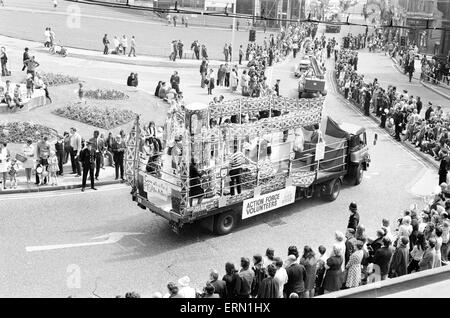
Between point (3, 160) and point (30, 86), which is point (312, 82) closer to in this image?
point (30, 86)

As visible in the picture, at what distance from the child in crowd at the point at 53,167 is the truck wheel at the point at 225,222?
5.97 m

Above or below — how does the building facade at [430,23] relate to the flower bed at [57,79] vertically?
above

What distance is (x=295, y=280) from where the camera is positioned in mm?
12336

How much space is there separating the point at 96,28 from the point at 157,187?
45.2 m

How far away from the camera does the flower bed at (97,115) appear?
26344mm

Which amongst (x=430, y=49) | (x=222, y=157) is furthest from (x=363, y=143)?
(x=430, y=49)

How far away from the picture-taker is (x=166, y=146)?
1855 centimetres

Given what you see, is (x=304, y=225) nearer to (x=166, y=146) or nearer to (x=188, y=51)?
(x=166, y=146)

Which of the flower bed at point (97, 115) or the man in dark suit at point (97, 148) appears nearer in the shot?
the man in dark suit at point (97, 148)

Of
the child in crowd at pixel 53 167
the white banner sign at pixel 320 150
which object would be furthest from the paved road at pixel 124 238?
the white banner sign at pixel 320 150

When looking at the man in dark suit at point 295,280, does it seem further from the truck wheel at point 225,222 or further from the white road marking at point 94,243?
the white road marking at point 94,243

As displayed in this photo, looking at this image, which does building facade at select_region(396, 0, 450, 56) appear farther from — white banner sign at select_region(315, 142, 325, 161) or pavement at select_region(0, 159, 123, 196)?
pavement at select_region(0, 159, 123, 196)

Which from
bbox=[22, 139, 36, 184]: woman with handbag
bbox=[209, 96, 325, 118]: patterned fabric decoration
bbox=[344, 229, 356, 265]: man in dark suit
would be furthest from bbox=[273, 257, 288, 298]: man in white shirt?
bbox=[22, 139, 36, 184]: woman with handbag

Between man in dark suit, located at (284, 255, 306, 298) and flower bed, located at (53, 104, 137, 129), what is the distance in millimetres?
15301
